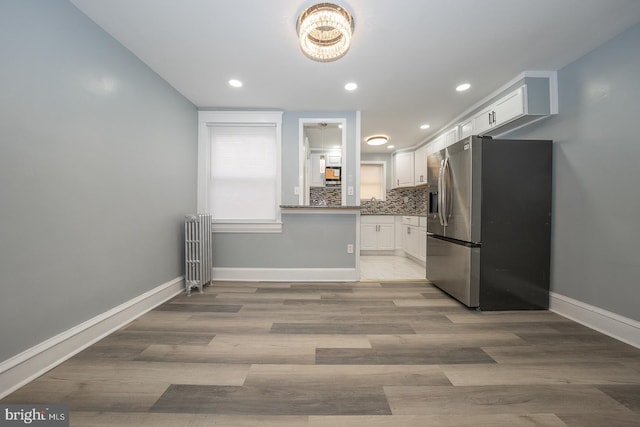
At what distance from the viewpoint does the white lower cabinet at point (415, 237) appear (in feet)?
13.1

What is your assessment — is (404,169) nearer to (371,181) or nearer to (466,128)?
(371,181)

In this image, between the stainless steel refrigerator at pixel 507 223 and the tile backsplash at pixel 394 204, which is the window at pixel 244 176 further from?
the tile backsplash at pixel 394 204

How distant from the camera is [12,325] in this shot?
3.92 feet

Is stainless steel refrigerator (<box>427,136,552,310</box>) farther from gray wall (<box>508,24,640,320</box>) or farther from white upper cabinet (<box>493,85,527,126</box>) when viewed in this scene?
white upper cabinet (<box>493,85,527,126</box>)

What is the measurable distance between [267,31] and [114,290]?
2321mm

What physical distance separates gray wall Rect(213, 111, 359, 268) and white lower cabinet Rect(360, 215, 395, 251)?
2027 millimetres

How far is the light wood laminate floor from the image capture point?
105 centimetres

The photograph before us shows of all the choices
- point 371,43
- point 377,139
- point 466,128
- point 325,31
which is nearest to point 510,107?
point 466,128

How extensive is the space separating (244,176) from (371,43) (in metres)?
2.17

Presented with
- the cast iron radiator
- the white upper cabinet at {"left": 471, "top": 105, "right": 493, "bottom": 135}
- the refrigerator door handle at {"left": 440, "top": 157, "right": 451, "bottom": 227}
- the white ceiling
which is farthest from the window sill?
the white upper cabinet at {"left": 471, "top": 105, "right": 493, "bottom": 135}

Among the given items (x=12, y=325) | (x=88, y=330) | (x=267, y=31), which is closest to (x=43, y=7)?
(x=267, y=31)

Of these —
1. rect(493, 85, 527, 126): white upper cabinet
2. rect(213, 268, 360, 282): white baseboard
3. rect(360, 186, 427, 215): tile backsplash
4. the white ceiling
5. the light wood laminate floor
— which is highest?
the white ceiling

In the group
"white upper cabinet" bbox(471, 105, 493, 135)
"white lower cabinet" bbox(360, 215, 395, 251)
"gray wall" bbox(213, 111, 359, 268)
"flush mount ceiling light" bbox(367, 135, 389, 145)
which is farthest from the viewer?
"white lower cabinet" bbox(360, 215, 395, 251)

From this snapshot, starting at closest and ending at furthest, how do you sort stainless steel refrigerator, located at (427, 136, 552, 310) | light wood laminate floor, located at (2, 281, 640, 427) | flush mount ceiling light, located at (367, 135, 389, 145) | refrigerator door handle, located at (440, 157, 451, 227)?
light wood laminate floor, located at (2, 281, 640, 427) → stainless steel refrigerator, located at (427, 136, 552, 310) → refrigerator door handle, located at (440, 157, 451, 227) → flush mount ceiling light, located at (367, 135, 389, 145)
